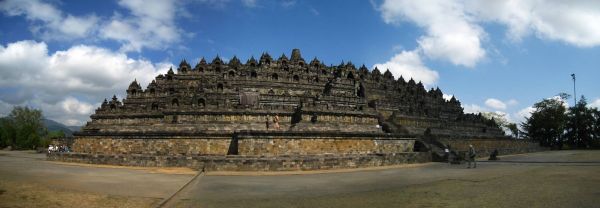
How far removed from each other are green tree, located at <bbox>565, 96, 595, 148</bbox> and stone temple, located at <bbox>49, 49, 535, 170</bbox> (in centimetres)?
1564

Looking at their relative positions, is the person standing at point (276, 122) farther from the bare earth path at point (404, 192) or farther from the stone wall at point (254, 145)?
the bare earth path at point (404, 192)

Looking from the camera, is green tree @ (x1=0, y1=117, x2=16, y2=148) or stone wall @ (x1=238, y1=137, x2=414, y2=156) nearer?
stone wall @ (x1=238, y1=137, x2=414, y2=156)

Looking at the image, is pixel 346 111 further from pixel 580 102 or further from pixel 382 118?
pixel 580 102

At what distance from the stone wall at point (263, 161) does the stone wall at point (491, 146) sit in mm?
10391

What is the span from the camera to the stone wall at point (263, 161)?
24.3m

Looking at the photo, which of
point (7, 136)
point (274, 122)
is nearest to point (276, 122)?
point (274, 122)

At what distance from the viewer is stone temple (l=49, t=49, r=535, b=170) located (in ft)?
90.7

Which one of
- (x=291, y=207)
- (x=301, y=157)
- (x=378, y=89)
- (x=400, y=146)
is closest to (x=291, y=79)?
(x=378, y=89)

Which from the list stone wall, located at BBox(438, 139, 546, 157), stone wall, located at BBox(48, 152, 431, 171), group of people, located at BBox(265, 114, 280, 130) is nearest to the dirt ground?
stone wall, located at BBox(48, 152, 431, 171)

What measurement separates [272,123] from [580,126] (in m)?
50.0

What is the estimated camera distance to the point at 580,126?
60.8 meters

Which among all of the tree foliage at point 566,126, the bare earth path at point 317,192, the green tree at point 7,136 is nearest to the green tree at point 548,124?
the tree foliage at point 566,126

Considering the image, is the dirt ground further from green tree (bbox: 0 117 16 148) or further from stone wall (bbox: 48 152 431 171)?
green tree (bbox: 0 117 16 148)

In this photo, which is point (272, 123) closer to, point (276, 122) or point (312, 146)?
point (276, 122)
